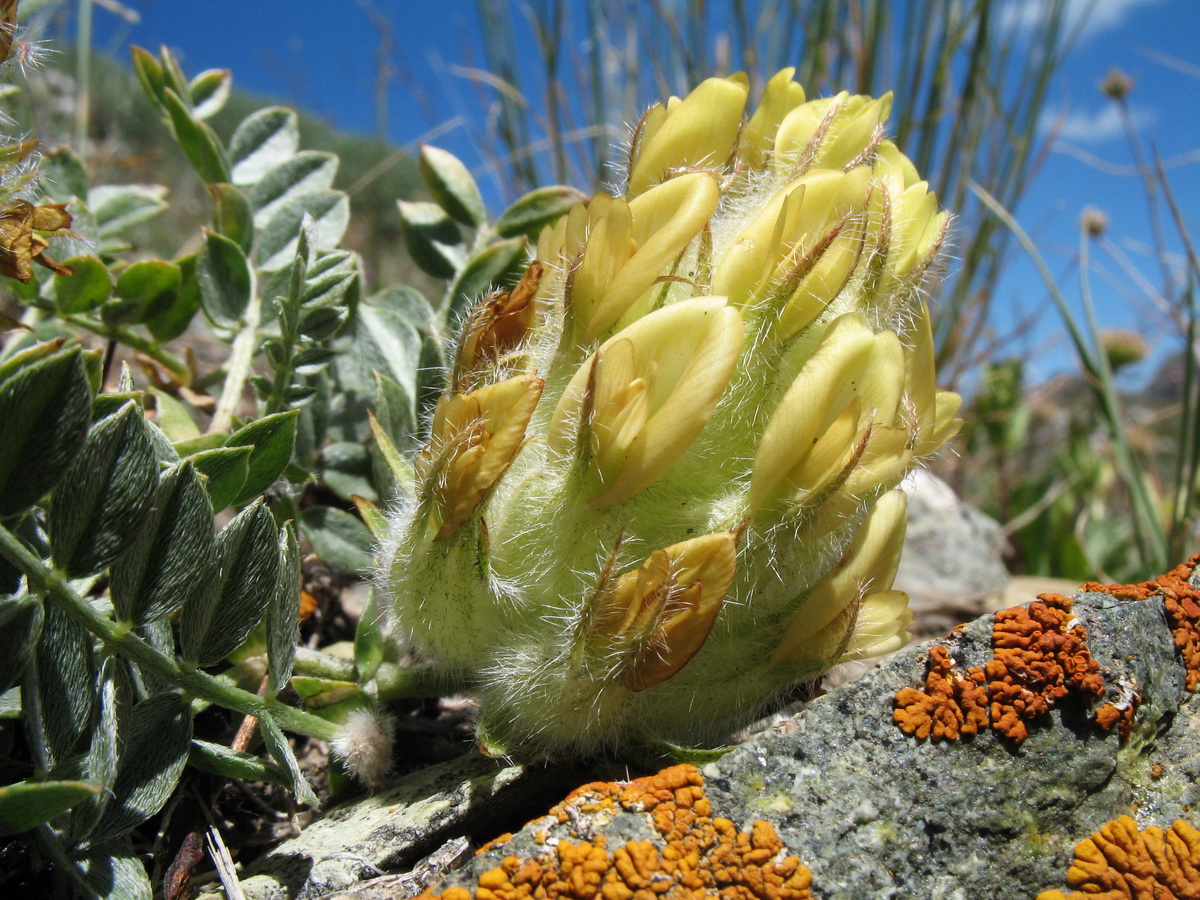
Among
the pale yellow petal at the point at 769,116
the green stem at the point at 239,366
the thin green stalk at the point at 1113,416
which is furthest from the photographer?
the thin green stalk at the point at 1113,416

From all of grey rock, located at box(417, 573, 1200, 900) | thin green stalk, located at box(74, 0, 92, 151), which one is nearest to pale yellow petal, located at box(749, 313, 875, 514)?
grey rock, located at box(417, 573, 1200, 900)

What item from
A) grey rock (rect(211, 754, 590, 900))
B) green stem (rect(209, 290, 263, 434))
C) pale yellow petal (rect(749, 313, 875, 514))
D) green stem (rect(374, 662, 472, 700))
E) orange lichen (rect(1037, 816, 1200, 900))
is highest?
green stem (rect(209, 290, 263, 434))

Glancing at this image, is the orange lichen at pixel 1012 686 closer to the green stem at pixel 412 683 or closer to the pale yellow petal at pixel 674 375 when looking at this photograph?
the pale yellow petal at pixel 674 375

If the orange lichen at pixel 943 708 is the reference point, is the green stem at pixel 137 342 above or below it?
above

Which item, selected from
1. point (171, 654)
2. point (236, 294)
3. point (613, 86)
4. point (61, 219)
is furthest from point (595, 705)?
point (613, 86)

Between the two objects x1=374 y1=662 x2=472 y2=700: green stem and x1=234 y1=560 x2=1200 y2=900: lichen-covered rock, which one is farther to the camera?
x1=374 y1=662 x2=472 y2=700: green stem

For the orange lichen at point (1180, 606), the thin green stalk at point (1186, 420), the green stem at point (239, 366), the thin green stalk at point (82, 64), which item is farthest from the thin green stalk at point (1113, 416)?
the thin green stalk at point (82, 64)

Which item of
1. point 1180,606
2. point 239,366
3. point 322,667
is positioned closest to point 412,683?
point 322,667

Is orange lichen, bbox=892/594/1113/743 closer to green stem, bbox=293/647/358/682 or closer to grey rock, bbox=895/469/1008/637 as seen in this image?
green stem, bbox=293/647/358/682
